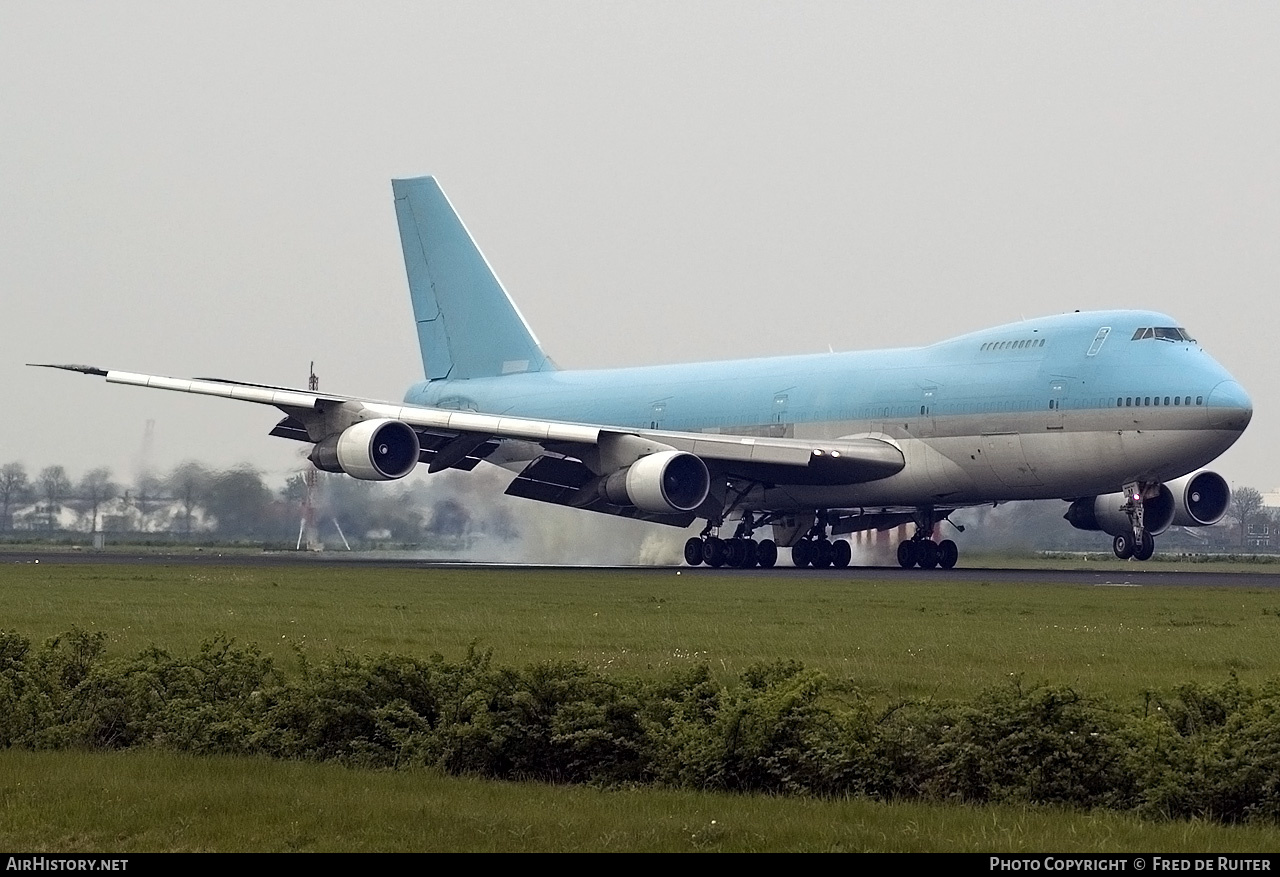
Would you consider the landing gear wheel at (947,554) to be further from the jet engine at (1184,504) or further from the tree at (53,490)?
the tree at (53,490)

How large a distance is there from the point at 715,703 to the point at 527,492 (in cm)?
3276

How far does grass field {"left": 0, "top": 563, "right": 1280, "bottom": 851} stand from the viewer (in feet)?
28.4

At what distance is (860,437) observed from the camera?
40.3m

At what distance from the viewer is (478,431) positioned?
39.8 m

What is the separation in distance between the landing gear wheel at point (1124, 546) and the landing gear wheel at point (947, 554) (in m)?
4.83

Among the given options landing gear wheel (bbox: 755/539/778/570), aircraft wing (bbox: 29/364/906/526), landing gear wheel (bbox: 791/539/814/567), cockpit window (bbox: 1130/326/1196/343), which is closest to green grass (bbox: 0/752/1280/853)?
cockpit window (bbox: 1130/326/1196/343)

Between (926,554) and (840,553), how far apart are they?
2.86 metres

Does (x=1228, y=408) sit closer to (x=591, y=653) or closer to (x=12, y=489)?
(x=591, y=653)

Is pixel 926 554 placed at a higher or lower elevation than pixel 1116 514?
lower

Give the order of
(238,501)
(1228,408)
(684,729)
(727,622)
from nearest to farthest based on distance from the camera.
Answer: (684,729) < (727,622) < (1228,408) < (238,501)

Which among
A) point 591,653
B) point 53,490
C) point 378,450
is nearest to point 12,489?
point 53,490

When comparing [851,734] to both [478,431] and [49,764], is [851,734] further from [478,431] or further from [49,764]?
[478,431]

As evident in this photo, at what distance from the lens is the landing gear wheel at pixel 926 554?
41.5m

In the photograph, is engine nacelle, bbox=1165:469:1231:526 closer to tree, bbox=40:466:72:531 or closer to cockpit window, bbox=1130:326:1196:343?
cockpit window, bbox=1130:326:1196:343
